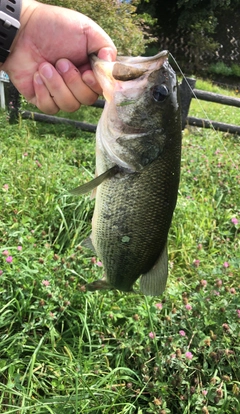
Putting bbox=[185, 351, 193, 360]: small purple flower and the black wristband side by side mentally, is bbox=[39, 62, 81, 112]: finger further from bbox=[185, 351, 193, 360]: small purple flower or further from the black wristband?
bbox=[185, 351, 193, 360]: small purple flower

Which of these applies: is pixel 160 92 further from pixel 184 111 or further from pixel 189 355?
pixel 184 111

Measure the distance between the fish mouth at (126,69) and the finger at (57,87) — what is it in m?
0.25

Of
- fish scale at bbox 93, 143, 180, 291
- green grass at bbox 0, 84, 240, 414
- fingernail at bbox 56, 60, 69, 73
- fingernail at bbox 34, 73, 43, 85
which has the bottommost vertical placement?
green grass at bbox 0, 84, 240, 414

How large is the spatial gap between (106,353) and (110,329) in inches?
6.4

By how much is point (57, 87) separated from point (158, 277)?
827 mm

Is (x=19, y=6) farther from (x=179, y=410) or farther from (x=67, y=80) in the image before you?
(x=179, y=410)

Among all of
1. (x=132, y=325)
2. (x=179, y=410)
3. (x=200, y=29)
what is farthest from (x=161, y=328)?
(x=200, y=29)

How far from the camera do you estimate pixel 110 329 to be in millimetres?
2021

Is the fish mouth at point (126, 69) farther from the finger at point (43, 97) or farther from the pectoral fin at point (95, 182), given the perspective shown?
the finger at point (43, 97)

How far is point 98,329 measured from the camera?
6.61 feet

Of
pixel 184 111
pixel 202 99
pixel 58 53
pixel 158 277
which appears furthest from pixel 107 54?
pixel 202 99

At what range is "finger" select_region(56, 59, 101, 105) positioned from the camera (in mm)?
1357

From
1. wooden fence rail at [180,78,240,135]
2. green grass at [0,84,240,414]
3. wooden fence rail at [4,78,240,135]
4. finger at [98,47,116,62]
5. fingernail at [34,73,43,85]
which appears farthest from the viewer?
wooden fence rail at [180,78,240,135]

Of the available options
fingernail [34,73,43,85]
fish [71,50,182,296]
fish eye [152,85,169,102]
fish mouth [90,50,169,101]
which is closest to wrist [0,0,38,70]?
fingernail [34,73,43,85]
